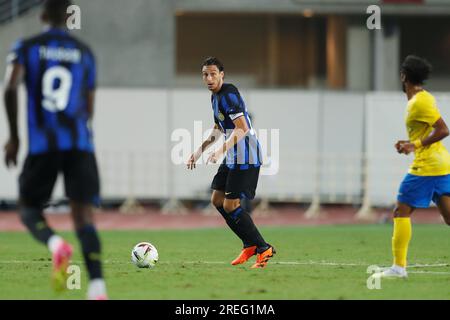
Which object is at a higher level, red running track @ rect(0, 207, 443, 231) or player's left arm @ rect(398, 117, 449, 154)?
player's left arm @ rect(398, 117, 449, 154)

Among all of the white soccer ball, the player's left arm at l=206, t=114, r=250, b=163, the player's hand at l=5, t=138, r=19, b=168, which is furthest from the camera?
the white soccer ball

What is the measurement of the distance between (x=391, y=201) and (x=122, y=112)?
22.3 feet

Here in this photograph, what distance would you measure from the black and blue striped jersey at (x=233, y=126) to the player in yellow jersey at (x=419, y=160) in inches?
79.9

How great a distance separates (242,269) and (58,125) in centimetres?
394

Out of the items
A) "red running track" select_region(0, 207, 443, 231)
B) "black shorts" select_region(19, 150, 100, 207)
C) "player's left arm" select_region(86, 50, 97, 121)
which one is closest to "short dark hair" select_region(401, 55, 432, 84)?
"player's left arm" select_region(86, 50, 97, 121)

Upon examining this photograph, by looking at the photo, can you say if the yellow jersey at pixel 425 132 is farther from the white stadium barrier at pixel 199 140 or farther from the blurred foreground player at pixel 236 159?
the white stadium barrier at pixel 199 140

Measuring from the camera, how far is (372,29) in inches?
1056

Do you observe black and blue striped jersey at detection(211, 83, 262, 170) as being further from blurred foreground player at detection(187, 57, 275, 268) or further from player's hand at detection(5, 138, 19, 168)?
player's hand at detection(5, 138, 19, 168)

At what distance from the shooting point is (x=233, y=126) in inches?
461

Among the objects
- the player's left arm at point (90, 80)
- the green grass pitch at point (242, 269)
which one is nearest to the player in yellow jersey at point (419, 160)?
the green grass pitch at point (242, 269)

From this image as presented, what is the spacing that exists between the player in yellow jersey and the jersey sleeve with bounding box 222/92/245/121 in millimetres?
2056

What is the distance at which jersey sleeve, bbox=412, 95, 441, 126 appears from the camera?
10180 millimetres
